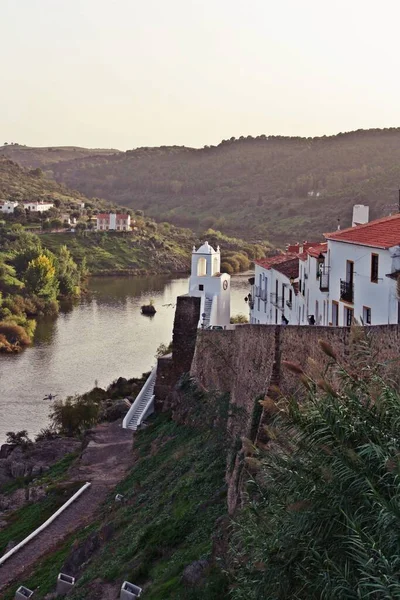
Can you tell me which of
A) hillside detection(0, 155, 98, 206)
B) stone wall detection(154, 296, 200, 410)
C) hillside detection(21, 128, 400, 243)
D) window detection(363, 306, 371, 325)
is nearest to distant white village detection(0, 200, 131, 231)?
hillside detection(0, 155, 98, 206)

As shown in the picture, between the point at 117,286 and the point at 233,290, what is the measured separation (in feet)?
65.1

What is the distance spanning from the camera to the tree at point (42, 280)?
222 ft

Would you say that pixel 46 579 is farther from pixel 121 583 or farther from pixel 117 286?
pixel 117 286

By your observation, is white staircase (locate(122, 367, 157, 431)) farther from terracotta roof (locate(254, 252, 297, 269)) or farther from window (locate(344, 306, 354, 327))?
window (locate(344, 306, 354, 327))

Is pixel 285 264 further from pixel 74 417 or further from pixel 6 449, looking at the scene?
pixel 6 449

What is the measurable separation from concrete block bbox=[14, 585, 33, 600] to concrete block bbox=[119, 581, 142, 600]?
3559 millimetres

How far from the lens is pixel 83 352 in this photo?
4591 cm

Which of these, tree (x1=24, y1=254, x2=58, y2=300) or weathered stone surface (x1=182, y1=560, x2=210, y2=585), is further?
tree (x1=24, y1=254, x2=58, y2=300)

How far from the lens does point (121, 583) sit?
12539 mm

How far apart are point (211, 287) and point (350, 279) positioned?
12.8 meters

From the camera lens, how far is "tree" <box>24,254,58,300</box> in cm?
6769

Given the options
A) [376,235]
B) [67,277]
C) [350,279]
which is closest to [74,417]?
[350,279]

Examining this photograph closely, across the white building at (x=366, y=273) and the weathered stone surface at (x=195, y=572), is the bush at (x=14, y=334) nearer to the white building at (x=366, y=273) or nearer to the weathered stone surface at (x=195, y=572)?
the white building at (x=366, y=273)

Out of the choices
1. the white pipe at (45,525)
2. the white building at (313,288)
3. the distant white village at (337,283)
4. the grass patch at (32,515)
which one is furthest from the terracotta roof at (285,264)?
the grass patch at (32,515)
